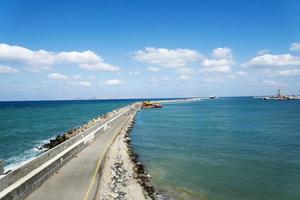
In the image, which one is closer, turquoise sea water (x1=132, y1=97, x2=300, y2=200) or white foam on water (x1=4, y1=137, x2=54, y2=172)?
turquoise sea water (x1=132, y1=97, x2=300, y2=200)

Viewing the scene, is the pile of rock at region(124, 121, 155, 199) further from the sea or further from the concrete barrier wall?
the concrete barrier wall

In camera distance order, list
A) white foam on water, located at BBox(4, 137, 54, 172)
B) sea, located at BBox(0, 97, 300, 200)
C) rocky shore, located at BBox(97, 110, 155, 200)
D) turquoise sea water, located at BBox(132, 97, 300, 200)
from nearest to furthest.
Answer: rocky shore, located at BBox(97, 110, 155, 200)
turquoise sea water, located at BBox(132, 97, 300, 200)
sea, located at BBox(0, 97, 300, 200)
white foam on water, located at BBox(4, 137, 54, 172)

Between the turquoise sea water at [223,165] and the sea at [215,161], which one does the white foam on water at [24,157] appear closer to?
the sea at [215,161]

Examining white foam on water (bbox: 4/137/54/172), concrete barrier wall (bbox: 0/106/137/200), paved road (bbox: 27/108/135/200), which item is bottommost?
white foam on water (bbox: 4/137/54/172)

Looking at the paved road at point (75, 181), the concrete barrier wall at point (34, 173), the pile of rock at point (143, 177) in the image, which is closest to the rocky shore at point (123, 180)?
the pile of rock at point (143, 177)

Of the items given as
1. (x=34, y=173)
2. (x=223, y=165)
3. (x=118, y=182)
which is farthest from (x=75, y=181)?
(x=223, y=165)

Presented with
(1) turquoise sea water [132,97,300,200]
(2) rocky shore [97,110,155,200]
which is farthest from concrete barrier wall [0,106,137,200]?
(1) turquoise sea water [132,97,300,200]

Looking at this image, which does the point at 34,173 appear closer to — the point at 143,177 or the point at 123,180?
the point at 123,180

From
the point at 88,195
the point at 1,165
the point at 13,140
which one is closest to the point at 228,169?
the point at 88,195
